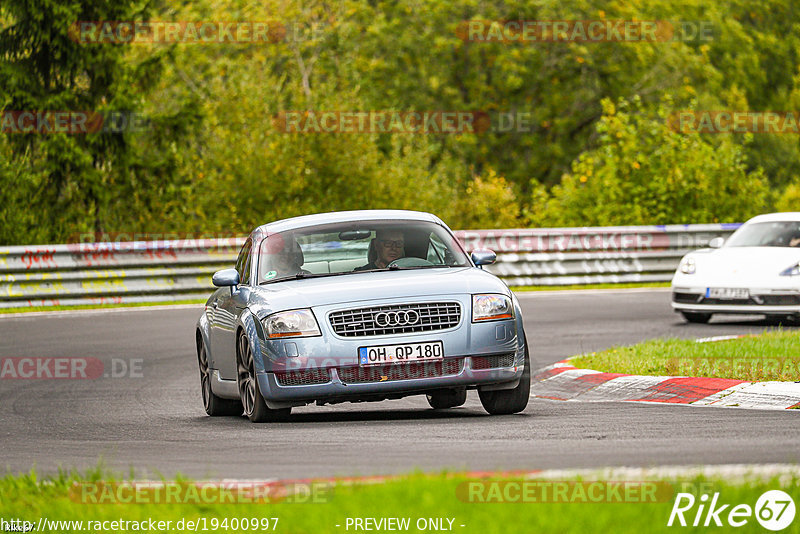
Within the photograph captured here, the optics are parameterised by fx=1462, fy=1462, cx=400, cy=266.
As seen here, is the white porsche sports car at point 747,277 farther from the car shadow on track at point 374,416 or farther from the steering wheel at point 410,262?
the steering wheel at point 410,262

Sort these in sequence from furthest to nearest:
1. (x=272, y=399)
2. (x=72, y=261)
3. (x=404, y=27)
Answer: (x=404, y=27)
(x=72, y=261)
(x=272, y=399)

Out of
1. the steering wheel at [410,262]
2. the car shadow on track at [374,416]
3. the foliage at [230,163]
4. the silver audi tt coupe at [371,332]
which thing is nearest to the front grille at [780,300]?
the car shadow on track at [374,416]

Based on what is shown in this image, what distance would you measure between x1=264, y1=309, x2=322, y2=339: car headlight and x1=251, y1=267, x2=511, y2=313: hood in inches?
2.3

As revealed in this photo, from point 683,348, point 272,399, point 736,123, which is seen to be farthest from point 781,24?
point 272,399

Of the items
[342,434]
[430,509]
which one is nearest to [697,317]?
[342,434]

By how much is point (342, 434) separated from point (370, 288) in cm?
138

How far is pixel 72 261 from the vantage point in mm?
23219

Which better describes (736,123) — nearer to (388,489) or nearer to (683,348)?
(683,348)

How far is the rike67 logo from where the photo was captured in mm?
5438

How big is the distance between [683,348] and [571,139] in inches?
1724

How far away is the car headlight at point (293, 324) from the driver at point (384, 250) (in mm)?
1077

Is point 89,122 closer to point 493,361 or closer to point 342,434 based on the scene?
point 493,361

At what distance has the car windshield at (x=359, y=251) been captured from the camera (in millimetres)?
10969

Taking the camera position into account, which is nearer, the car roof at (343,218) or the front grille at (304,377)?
the front grille at (304,377)
